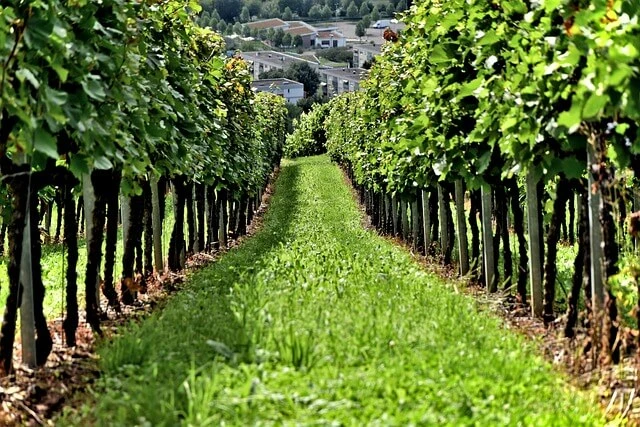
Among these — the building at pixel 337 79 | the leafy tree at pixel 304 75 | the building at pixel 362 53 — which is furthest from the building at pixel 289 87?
the building at pixel 362 53

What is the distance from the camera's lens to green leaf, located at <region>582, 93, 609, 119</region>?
501cm

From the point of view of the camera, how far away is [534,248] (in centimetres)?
909

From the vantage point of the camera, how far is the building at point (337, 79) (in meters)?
142

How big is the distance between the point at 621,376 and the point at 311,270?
494 cm

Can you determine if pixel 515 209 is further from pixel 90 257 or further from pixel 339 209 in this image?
pixel 339 209

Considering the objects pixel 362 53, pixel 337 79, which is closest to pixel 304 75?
pixel 337 79

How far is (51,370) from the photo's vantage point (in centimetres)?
705

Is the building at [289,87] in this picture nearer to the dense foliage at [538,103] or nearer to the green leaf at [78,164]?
the dense foliage at [538,103]

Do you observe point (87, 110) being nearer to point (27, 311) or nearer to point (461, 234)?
point (27, 311)

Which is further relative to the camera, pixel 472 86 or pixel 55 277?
pixel 55 277

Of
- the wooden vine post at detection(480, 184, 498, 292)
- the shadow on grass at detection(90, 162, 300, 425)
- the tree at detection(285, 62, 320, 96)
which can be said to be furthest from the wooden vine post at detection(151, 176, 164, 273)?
the tree at detection(285, 62, 320, 96)

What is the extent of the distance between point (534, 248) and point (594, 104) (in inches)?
166

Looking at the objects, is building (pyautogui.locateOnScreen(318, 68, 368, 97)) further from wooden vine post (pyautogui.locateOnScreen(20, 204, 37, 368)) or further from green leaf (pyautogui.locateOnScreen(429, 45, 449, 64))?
wooden vine post (pyautogui.locateOnScreen(20, 204, 37, 368))

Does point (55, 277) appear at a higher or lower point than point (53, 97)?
lower
